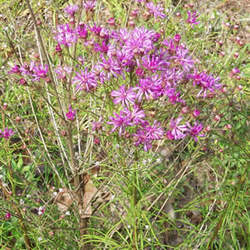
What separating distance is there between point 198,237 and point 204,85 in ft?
2.39

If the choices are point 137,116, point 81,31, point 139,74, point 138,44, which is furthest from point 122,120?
point 81,31

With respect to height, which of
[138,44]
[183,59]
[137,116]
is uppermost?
[138,44]

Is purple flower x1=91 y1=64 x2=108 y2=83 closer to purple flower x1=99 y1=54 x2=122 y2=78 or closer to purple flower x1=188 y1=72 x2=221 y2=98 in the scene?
purple flower x1=99 y1=54 x2=122 y2=78

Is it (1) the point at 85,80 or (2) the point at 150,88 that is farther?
(1) the point at 85,80

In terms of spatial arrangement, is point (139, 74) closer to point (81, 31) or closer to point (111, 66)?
point (111, 66)

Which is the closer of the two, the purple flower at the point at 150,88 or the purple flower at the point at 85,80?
the purple flower at the point at 150,88

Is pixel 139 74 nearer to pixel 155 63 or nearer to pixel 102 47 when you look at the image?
pixel 155 63

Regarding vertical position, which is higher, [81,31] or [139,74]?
[81,31]

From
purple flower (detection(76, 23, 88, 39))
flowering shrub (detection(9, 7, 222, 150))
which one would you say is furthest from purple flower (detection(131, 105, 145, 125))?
purple flower (detection(76, 23, 88, 39))

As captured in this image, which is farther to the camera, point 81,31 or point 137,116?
point 81,31

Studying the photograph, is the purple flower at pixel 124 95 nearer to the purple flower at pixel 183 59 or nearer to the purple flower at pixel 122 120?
the purple flower at pixel 122 120

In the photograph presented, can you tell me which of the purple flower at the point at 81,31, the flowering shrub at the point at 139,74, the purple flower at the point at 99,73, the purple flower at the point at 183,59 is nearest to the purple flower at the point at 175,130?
the flowering shrub at the point at 139,74

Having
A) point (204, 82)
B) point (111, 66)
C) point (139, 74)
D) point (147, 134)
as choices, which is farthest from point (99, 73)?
point (204, 82)

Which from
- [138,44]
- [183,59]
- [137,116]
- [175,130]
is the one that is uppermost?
[138,44]
